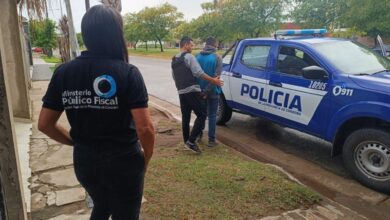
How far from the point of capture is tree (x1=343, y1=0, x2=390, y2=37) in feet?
62.0

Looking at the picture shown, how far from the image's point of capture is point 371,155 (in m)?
4.14

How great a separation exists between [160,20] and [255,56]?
143 feet

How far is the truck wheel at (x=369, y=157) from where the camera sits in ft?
13.0

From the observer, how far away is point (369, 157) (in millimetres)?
4156

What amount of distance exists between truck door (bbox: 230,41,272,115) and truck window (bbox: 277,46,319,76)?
27 centimetres

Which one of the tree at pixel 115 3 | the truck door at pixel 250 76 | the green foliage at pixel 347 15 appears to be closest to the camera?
the tree at pixel 115 3

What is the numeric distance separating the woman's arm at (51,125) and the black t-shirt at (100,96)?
0.13 m

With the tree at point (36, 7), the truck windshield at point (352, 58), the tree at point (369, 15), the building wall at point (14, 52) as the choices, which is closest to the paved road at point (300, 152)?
the truck windshield at point (352, 58)

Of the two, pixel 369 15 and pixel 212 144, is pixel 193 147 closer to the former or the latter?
pixel 212 144

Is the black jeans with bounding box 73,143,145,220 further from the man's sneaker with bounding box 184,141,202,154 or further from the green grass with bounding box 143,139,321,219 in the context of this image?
the man's sneaker with bounding box 184,141,202,154

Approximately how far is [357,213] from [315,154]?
5.91ft

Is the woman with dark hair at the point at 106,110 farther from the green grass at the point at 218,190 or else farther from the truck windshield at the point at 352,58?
the truck windshield at the point at 352,58

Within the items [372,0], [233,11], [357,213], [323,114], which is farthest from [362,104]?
[233,11]

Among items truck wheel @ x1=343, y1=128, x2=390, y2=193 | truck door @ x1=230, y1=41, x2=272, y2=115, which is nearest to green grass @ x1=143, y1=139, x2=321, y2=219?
truck wheel @ x1=343, y1=128, x2=390, y2=193
